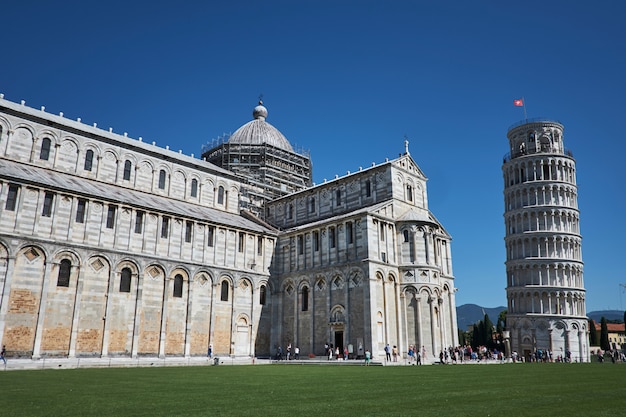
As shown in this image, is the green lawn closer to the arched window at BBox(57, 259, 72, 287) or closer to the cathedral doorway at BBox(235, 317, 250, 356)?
the arched window at BBox(57, 259, 72, 287)

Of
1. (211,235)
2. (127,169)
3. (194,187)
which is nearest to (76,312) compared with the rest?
(211,235)

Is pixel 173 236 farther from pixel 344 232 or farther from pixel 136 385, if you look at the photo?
pixel 136 385

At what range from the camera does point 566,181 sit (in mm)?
65688

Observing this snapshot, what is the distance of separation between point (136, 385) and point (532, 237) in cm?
5956

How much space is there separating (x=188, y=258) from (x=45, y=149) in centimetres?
1408

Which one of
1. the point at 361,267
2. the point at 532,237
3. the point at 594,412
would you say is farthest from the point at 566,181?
the point at 594,412

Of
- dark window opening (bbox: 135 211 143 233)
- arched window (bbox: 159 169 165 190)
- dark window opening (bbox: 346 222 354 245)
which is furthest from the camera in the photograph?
arched window (bbox: 159 169 165 190)

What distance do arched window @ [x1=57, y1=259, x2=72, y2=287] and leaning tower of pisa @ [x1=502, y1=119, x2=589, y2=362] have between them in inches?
2077

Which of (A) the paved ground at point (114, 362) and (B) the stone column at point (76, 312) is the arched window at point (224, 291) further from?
(B) the stone column at point (76, 312)

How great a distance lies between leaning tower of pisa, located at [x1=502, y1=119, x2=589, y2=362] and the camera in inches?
2379

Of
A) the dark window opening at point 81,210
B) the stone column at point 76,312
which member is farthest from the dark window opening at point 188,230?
the stone column at point 76,312

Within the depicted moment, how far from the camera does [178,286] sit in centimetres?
3741

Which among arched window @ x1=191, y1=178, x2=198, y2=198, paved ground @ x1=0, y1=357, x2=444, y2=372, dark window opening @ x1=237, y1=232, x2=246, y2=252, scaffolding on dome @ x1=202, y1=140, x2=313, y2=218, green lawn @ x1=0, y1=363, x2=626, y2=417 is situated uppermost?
scaffolding on dome @ x1=202, y1=140, x2=313, y2=218

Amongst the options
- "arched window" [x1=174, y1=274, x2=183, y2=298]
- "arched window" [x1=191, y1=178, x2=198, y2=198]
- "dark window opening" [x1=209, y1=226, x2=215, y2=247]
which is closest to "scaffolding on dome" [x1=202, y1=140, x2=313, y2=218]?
"arched window" [x1=191, y1=178, x2=198, y2=198]
